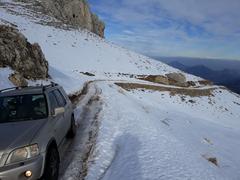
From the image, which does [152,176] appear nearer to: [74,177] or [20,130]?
[74,177]

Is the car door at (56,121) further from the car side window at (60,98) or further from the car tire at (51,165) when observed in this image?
the car tire at (51,165)

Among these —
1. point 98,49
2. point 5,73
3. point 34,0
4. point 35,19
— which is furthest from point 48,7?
point 5,73

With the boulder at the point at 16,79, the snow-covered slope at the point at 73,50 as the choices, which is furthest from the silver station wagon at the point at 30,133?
the snow-covered slope at the point at 73,50

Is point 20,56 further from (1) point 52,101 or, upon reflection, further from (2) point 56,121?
(2) point 56,121

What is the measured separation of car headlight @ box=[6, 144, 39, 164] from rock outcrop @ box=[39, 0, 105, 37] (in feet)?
282

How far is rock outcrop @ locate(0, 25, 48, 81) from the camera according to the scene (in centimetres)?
2046

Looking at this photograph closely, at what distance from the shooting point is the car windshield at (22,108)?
23.5 feet

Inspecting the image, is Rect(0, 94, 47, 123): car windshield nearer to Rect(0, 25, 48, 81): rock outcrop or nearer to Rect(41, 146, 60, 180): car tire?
Rect(41, 146, 60, 180): car tire

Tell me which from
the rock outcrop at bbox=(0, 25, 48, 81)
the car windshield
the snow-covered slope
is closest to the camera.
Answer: the car windshield

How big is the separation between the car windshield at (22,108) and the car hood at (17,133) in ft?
1.21

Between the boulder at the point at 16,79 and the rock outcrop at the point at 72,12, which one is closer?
the boulder at the point at 16,79

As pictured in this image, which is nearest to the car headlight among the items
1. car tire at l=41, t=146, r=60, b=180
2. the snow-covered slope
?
car tire at l=41, t=146, r=60, b=180

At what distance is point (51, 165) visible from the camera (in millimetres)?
6387

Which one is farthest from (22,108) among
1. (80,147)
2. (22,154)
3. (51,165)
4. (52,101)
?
(80,147)
